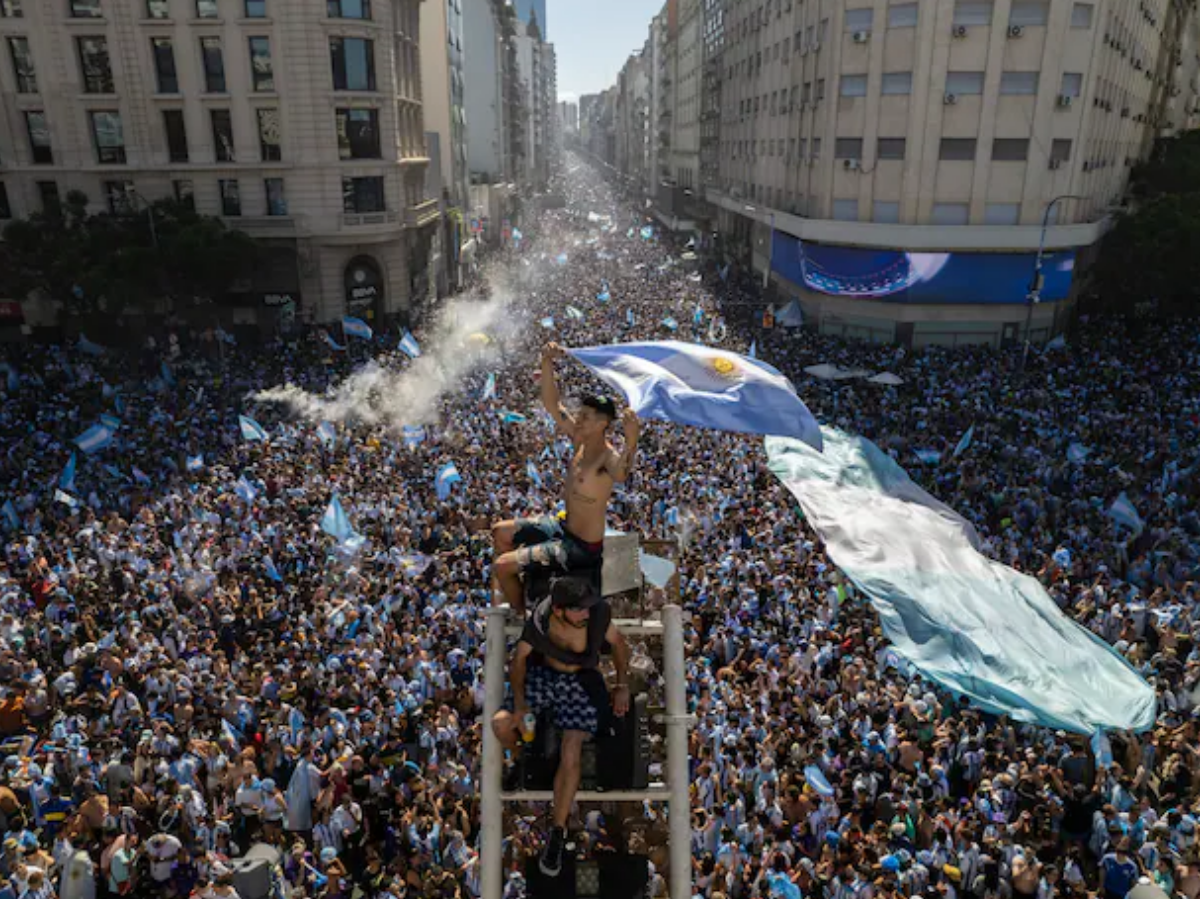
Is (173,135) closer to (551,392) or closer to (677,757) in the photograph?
(551,392)

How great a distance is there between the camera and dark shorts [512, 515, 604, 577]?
232 inches

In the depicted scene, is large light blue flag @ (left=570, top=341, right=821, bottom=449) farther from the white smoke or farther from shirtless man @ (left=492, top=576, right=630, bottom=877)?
the white smoke

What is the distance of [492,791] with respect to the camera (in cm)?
526

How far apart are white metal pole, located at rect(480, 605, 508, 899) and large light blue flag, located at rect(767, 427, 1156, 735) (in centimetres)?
893

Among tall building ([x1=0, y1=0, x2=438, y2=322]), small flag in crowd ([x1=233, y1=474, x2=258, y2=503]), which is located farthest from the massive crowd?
tall building ([x1=0, y1=0, x2=438, y2=322])

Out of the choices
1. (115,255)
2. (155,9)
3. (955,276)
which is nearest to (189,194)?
(115,255)

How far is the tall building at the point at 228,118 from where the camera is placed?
39656 millimetres

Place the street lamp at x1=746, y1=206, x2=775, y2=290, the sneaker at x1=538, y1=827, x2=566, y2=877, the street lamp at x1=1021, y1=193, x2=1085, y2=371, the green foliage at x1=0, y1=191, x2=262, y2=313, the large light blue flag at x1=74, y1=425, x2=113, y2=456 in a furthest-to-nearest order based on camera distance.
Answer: the street lamp at x1=746, y1=206, x2=775, y2=290 → the street lamp at x1=1021, y1=193, x2=1085, y2=371 → the green foliage at x1=0, y1=191, x2=262, y2=313 → the large light blue flag at x1=74, y1=425, x2=113, y2=456 → the sneaker at x1=538, y1=827, x2=566, y2=877

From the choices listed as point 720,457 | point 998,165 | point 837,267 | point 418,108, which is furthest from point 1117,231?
point 418,108

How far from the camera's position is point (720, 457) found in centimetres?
2392

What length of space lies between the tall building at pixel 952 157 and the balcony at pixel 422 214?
1935 centimetres

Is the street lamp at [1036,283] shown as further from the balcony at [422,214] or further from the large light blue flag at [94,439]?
the large light blue flag at [94,439]

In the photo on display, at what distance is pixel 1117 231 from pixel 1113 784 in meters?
40.8

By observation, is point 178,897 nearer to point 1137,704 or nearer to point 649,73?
point 1137,704
